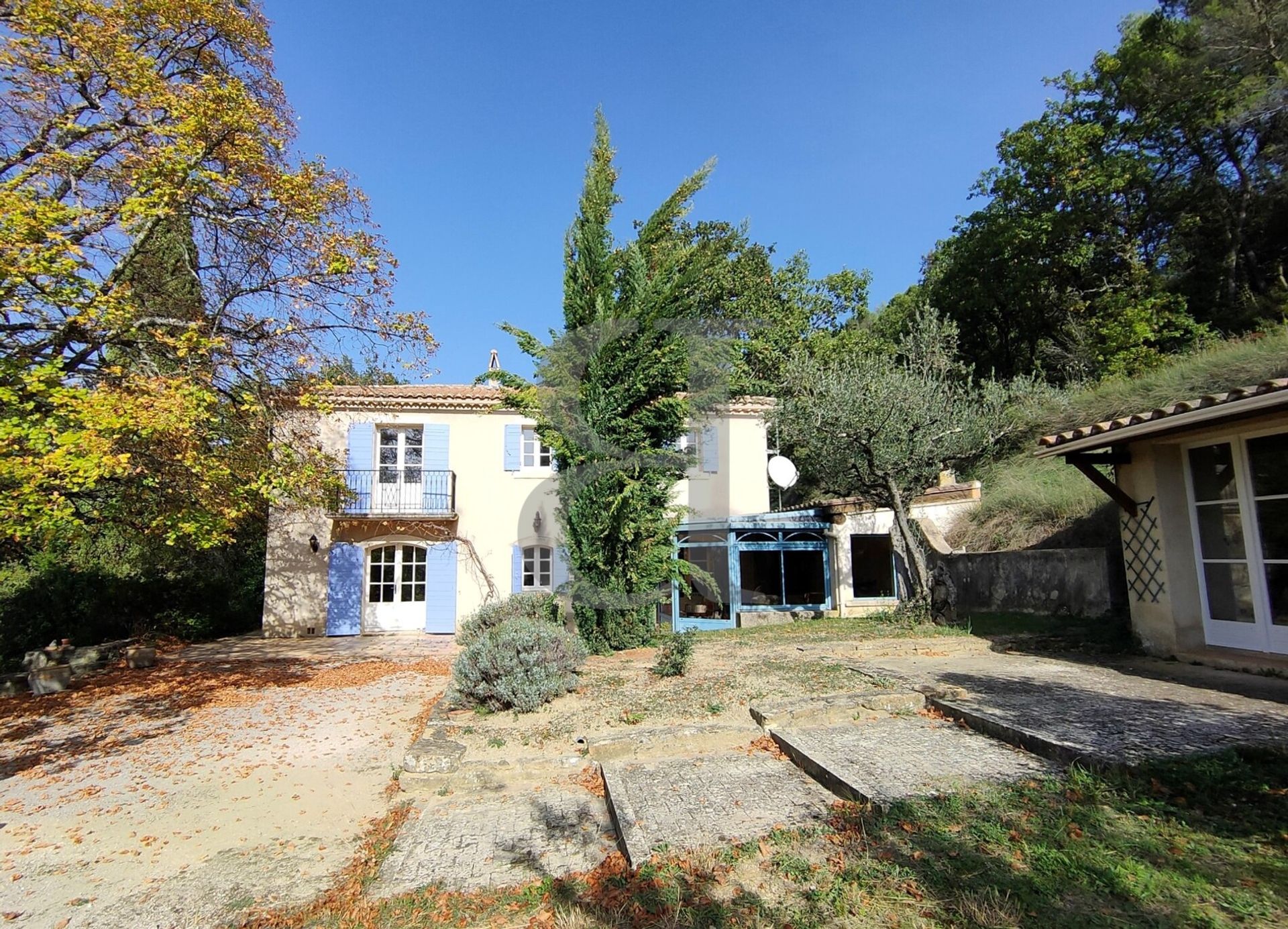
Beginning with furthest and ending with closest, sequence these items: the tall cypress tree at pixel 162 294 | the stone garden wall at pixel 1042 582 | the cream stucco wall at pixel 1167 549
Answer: the stone garden wall at pixel 1042 582 < the tall cypress tree at pixel 162 294 < the cream stucco wall at pixel 1167 549

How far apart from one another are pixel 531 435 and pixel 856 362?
7.80 meters

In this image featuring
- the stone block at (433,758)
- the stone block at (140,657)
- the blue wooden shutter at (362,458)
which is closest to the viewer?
the stone block at (433,758)

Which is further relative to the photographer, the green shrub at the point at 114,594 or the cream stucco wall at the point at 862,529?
the cream stucco wall at the point at 862,529

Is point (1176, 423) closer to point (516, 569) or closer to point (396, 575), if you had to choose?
point (516, 569)

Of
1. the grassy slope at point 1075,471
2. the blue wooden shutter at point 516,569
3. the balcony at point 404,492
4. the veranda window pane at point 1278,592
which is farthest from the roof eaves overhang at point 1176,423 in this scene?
the balcony at point 404,492

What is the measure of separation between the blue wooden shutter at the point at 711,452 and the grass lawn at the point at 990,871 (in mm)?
12414

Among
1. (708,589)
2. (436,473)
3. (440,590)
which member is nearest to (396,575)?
(440,590)

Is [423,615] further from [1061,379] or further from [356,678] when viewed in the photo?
[1061,379]

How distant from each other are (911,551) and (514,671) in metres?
7.61

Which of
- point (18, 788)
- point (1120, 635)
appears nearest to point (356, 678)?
point (18, 788)

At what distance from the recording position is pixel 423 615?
1492cm

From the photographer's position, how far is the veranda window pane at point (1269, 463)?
5.89 meters

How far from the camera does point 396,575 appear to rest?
14992 mm

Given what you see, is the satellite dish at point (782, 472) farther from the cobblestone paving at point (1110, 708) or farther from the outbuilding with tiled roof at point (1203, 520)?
the cobblestone paving at point (1110, 708)
